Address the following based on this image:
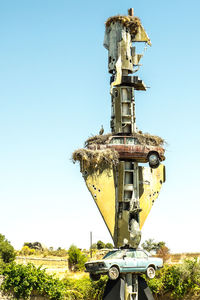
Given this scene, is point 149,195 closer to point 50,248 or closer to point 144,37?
point 144,37

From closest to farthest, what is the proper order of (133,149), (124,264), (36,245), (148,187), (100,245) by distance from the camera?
(124,264) → (133,149) → (148,187) → (36,245) → (100,245)

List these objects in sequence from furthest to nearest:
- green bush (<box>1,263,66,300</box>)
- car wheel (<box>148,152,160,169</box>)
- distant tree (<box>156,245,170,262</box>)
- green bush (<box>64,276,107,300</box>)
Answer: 1. distant tree (<box>156,245,170,262</box>)
2. green bush (<box>64,276,107,300</box>)
3. green bush (<box>1,263,66,300</box>)
4. car wheel (<box>148,152,160,169</box>)

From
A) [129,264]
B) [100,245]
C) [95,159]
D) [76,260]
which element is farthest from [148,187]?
[100,245]

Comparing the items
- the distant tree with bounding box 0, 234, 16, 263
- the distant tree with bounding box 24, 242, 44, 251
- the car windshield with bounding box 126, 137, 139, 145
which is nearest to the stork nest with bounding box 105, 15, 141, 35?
the car windshield with bounding box 126, 137, 139, 145

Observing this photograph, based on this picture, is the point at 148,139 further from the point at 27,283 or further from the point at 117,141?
the point at 27,283

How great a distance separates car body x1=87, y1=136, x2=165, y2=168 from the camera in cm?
2431

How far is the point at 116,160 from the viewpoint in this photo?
79.5 ft

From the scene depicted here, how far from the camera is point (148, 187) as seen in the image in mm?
25328

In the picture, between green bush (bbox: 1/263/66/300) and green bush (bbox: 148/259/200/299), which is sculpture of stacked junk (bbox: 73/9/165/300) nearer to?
green bush (bbox: 1/263/66/300)

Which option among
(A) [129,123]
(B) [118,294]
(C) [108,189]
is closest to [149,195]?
(C) [108,189]

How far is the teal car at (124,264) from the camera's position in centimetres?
2209

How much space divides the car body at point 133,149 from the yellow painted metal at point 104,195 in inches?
54.5

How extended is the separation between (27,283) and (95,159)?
1119cm

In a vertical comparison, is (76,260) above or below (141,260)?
above
